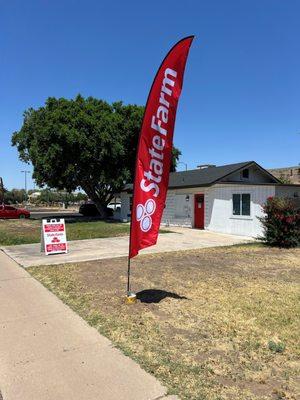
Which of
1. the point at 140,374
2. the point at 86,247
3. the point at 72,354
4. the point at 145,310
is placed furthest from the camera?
the point at 86,247

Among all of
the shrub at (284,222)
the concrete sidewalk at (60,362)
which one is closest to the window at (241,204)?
the shrub at (284,222)

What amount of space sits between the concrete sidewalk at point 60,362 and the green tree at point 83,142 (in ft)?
78.7

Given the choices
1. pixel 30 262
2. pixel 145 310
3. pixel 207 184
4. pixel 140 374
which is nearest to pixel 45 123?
pixel 207 184

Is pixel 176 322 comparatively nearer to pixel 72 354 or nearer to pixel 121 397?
pixel 72 354

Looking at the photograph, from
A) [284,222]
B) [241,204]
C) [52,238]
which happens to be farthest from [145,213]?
[241,204]

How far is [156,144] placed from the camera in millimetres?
7215

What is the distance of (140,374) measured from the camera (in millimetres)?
4488

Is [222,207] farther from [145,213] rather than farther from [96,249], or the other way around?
[145,213]

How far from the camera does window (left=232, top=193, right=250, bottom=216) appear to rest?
20641mm

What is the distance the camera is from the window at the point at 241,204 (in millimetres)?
20641

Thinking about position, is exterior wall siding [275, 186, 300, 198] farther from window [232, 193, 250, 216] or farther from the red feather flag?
the red feather flag

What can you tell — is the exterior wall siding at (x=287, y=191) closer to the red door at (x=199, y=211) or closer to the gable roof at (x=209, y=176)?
the gable roof at (x=209, y=176)

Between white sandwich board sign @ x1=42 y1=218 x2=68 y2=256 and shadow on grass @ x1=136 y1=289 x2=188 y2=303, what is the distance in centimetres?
656

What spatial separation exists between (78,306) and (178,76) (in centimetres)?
431
